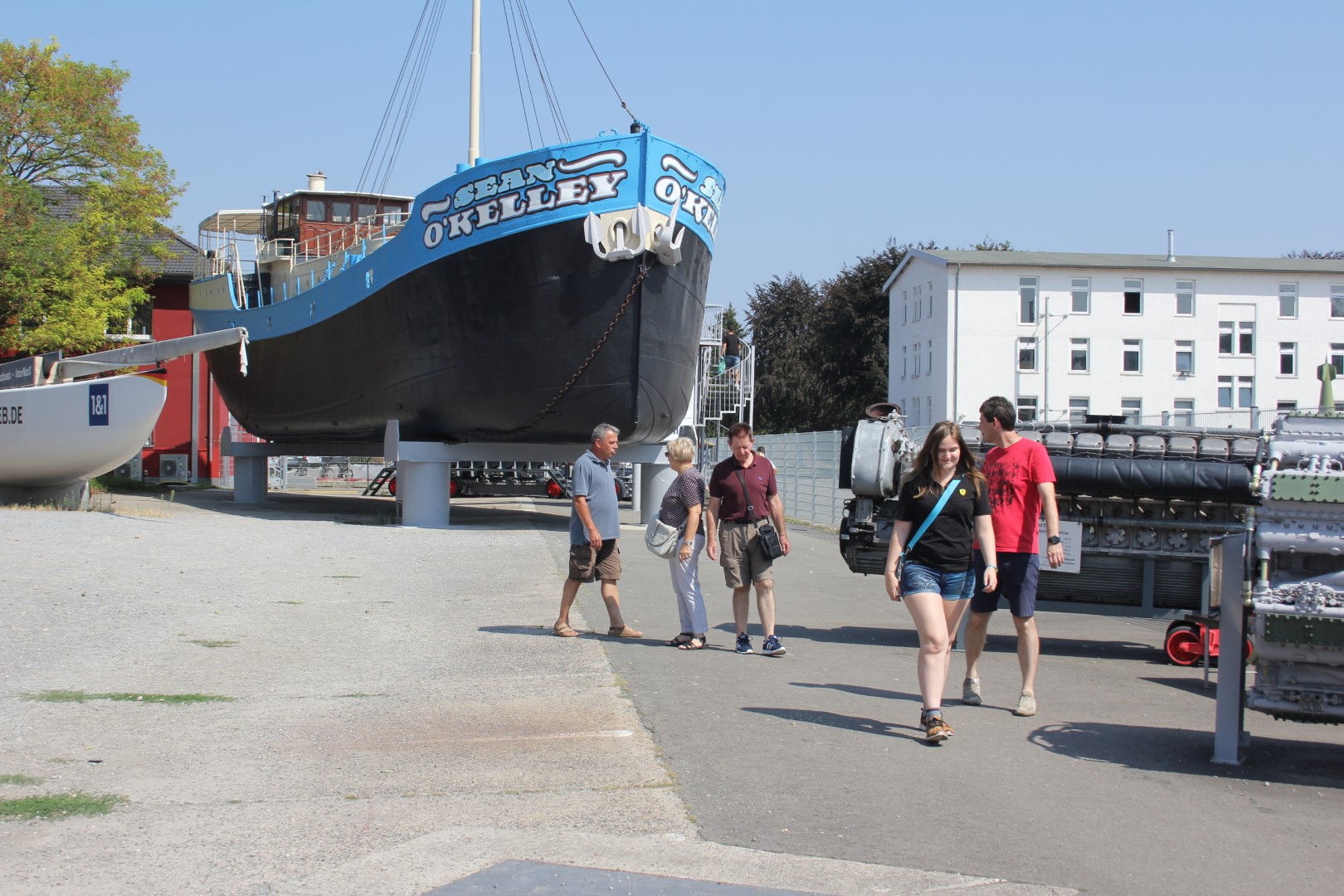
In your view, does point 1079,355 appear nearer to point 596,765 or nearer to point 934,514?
Answer: point 934,514

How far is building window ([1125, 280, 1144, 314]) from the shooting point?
52.4m

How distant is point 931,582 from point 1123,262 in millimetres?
51376

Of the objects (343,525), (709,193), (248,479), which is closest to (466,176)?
(709,193)

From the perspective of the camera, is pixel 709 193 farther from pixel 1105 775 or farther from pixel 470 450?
pixel 1105 775

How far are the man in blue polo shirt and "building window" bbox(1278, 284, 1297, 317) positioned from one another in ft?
167

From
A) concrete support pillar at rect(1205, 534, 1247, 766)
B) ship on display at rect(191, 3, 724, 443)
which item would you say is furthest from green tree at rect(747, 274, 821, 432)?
concrete support pillar at rect(1205, 534, 1247, 766)

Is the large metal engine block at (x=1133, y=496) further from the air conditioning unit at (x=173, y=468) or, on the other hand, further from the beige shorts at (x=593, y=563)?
the air conditioning unit at (x=173, y=468)

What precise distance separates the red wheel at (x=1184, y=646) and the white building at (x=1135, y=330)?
43.9 meters

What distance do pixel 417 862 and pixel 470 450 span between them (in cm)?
1668

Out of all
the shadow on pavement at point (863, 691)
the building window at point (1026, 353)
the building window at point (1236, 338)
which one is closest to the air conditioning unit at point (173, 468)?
the building window at point (1026, 353)

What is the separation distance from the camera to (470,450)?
20484 mm

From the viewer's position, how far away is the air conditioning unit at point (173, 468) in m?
39.7

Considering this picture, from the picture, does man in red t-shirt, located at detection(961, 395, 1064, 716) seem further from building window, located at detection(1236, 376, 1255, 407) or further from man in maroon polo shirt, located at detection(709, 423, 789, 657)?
building window, located at detection(1236, 376, 1255, 407)

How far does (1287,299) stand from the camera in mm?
52312
